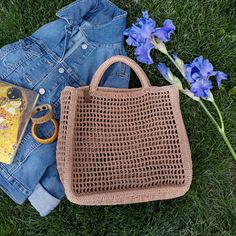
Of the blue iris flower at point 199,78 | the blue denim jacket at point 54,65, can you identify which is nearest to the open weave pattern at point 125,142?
the blue denim jacket at point 54,65

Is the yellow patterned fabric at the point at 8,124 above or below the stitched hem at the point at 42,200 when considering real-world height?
above

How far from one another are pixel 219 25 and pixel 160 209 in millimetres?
604

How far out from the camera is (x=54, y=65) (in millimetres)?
1280

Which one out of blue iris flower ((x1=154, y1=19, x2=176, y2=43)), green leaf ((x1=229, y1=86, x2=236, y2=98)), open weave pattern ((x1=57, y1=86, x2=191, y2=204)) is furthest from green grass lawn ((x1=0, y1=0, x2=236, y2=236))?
blue iris flower ((x1=154, y1=19, x2=176, y2=43))

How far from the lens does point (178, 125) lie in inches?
47.4

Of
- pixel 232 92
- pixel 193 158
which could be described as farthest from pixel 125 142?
pixel 232 92

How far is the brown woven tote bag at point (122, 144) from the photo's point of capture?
1.13 m

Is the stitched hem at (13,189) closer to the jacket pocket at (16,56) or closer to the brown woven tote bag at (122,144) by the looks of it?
the brown woven tote bag at (122,144)

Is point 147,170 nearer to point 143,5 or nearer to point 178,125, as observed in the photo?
point 178,125

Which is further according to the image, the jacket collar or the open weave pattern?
the jacket collar

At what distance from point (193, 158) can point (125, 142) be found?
0.25m

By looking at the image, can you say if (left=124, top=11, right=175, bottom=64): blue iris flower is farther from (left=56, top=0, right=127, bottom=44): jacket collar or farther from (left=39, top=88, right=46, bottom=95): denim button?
(left=39, top=88, right=46, bottom=95): denim button

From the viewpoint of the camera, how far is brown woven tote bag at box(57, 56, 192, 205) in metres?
1.13

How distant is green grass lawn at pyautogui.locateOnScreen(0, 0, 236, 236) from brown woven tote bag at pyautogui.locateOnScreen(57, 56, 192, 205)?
0.14 meters
